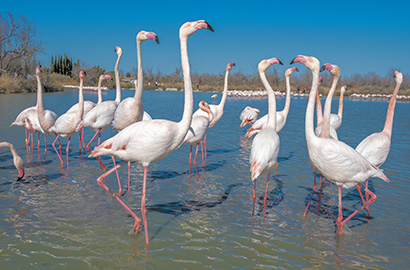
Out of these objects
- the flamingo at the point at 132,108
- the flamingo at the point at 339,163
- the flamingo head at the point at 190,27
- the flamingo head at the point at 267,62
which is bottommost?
the flamingo at the point at 339,163

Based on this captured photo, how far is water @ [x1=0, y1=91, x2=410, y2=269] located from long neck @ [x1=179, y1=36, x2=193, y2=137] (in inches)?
56.4

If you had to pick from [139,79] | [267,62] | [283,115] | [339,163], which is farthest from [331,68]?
[283,115]

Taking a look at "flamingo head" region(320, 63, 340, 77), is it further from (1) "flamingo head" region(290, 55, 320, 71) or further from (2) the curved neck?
(2) the curved neck

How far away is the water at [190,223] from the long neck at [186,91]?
1432 mm

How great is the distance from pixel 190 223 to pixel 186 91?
1.85 meters

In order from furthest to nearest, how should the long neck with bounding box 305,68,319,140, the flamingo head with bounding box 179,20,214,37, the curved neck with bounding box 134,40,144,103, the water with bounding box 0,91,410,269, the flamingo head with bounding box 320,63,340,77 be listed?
the curved neck with bounding box 134,40,144,103
the flamingo head with bounding box 320,63,340,77
the long neck with bounding box 305,68,319,140
the flamingo head with bounding box 179,20,214,37
the water with bounding box 0,91,410,269

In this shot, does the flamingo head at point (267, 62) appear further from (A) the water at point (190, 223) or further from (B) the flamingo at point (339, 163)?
(A) the water at point (190, 223)

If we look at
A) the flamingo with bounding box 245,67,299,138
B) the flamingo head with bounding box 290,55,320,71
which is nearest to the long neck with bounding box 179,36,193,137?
the flamingo head with bounding box 290,55,320,71

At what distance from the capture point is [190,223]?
5016 millimetres

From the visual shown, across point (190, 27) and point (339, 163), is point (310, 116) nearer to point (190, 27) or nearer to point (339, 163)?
point (339, 163)

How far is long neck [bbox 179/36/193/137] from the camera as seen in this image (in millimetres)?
4520

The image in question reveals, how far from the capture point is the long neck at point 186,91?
14.8 feet

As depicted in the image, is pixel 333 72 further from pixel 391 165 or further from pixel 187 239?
pixel 391 165

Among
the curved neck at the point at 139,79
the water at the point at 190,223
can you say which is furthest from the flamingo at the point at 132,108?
the water at the point at 190,223
